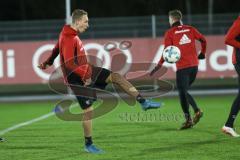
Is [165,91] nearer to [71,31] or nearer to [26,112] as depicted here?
[26,112]

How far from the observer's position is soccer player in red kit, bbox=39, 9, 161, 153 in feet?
30.0

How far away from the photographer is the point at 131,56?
21938 mm

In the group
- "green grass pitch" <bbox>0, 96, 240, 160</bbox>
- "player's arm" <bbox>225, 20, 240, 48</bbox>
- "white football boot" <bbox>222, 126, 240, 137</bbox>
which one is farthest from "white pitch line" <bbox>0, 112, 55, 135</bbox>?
"player's arm" <bbox>225, 20, 240, 48</bbox>

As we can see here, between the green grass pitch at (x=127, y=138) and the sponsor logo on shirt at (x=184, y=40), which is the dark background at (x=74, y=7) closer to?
the green grass pitch at (x=127, y=138)

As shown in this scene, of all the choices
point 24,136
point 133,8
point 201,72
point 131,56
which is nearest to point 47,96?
point 131,56

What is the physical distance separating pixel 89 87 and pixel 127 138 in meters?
1.69

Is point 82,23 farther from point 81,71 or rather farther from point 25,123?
point 25,123

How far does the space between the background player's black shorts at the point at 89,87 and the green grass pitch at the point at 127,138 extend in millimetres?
770

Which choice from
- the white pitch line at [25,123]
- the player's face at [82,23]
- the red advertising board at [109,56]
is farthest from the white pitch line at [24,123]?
the red advertising board at [109,56]

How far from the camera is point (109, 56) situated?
21.9 metres

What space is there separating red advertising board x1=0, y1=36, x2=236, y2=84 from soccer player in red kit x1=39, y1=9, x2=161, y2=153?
12093 millimetres

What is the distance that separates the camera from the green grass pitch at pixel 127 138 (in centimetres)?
902

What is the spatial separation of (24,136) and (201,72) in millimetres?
11527

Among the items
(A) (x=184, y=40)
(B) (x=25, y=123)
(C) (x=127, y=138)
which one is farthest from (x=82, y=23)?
(B) (x=25, y=123)
